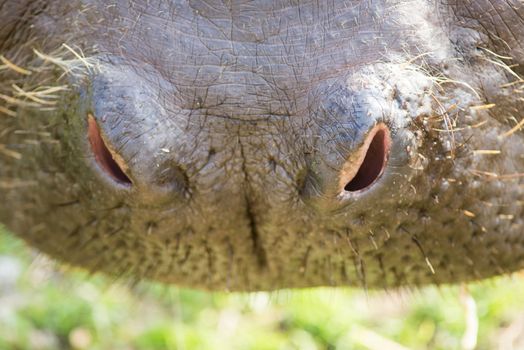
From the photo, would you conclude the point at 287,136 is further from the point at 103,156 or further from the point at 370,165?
the point at 103,156

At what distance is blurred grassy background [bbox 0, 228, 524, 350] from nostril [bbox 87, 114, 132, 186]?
78.9 inches

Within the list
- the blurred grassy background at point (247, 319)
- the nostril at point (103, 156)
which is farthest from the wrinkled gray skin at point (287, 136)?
the blurred grassy background at point (247, 319)

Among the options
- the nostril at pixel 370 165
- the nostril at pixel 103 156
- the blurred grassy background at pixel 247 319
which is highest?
the nostril at pixel 370 165

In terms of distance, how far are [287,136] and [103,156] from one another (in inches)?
19.1

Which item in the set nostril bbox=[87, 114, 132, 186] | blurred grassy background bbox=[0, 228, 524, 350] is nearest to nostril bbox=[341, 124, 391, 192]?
nostril bbox=[87, 114, 132, 186]

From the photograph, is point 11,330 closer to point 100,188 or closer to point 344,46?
point 100,188

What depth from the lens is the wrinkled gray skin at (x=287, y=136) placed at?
262cm

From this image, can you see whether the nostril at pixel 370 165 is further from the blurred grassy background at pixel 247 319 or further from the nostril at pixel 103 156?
the blurred grassy background at pixel 247 319

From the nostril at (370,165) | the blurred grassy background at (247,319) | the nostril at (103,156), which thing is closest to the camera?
the nostril at (370,165)

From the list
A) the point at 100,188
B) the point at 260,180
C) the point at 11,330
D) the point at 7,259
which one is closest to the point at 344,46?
the point at 260,180

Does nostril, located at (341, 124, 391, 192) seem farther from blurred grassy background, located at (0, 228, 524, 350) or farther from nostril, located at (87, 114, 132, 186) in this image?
blurred grassy background, located at (0, 228, 524, 350)

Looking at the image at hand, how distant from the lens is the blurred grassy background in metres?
4.79

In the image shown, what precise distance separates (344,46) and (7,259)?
3370mm

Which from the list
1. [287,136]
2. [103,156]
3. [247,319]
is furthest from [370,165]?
[247,319]
